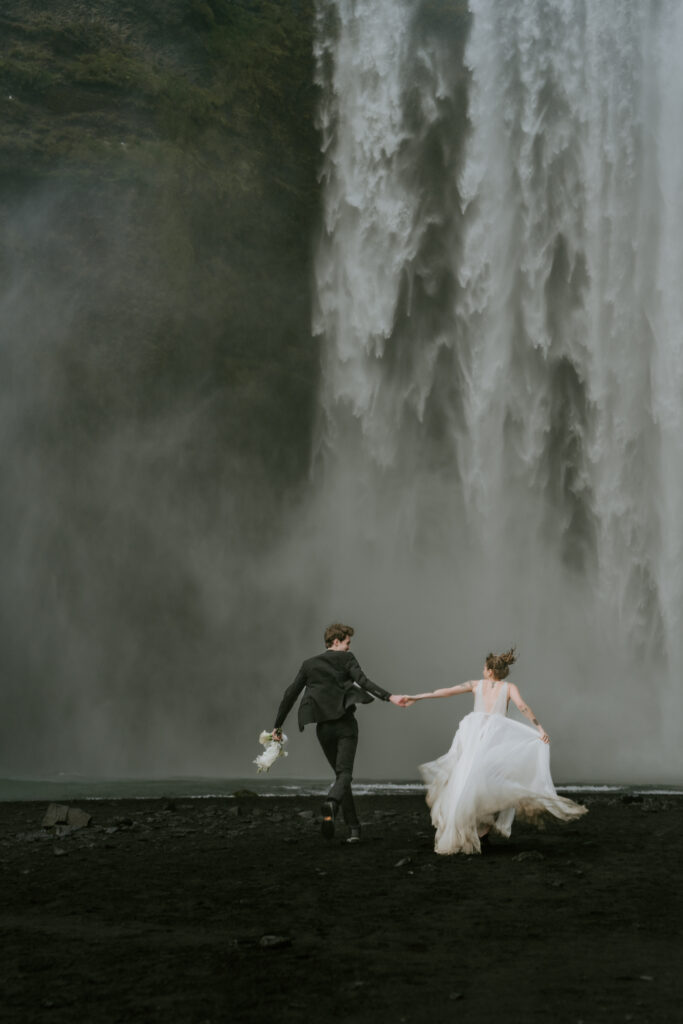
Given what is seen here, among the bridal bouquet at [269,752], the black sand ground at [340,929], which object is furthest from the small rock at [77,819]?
the bridal bouquet at [269,752]

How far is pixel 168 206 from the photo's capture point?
30.9 meters

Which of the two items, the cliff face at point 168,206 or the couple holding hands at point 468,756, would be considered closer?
the couple holding hands at point 468,756

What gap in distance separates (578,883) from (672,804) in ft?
21.3

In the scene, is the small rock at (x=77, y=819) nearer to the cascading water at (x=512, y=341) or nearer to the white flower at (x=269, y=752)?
the white flower at (x=269, y=752)

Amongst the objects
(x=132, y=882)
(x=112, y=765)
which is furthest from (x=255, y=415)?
(x=132, y=882)

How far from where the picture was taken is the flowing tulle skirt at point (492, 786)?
879 centimetres

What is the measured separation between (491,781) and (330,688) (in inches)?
64.9

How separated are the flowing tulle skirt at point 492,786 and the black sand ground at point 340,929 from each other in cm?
28

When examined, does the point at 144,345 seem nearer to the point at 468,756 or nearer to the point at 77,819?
the point at 77,819

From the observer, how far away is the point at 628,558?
26359mm

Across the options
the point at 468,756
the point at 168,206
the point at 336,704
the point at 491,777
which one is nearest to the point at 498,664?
the point at 468,756

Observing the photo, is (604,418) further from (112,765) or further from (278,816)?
(278,816)

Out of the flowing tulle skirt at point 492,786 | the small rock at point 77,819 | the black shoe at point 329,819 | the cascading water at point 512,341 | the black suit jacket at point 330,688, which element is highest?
the cascading water at point 512,341

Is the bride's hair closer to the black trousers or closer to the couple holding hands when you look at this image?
the couple holding hands
